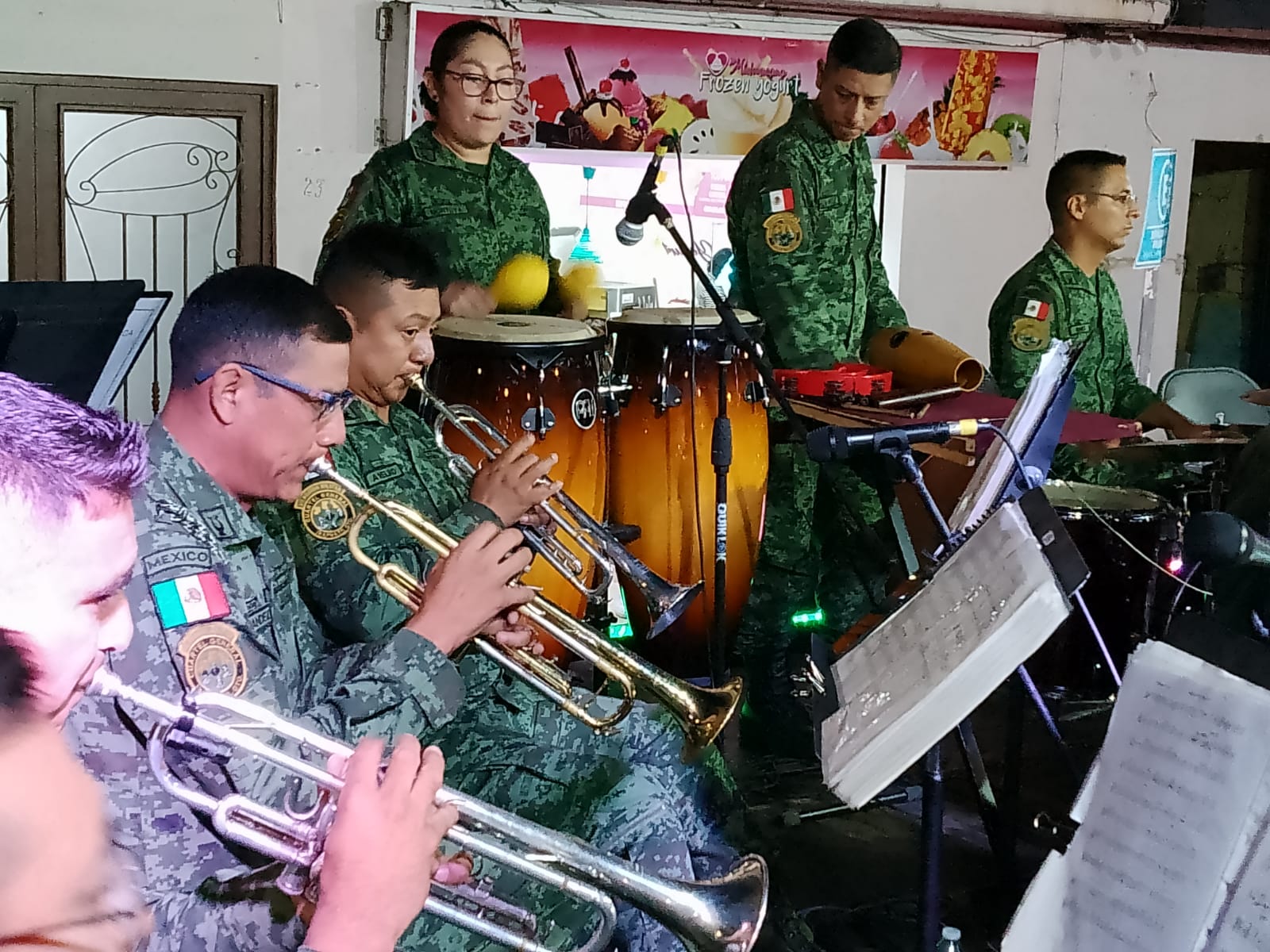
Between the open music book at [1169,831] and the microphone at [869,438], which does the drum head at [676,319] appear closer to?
the microphone at [869,438]

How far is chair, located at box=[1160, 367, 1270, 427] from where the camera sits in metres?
5.17

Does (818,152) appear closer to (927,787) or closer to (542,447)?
(542,447)

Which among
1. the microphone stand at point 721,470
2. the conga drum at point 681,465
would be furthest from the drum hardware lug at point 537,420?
the microphone stand at point 721,470

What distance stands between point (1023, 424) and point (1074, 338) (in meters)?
2.65

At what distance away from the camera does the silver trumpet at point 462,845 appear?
61.7 inches

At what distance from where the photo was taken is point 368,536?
8.23ft

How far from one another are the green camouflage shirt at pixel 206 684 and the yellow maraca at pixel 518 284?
2209mm

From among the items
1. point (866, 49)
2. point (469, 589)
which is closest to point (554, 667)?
point (469, 589)

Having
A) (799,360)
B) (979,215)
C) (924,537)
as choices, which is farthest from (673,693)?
(979,215)

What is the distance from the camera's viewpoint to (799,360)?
396 centimetres

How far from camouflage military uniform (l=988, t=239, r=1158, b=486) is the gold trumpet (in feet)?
7.47

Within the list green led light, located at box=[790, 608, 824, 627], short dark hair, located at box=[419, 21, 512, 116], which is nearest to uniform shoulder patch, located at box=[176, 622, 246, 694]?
green led light, located at box=[790, 608, 824, 627]

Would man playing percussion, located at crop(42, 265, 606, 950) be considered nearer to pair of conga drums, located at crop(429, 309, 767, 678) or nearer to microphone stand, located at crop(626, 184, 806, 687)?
pair of conga drums, located at crop(429, 309, 767, 678)

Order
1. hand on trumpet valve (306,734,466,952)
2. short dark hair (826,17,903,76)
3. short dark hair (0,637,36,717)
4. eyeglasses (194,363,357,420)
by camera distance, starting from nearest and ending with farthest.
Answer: short dark hair (0,637,36,717) → hand on trumpet valve (306,734,466,952) → eyeglasses (194,363,357,420) → short dark hair (826,17,903,76)
